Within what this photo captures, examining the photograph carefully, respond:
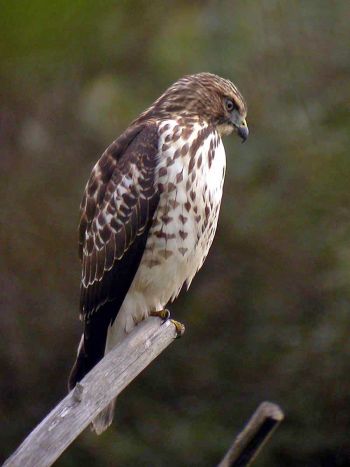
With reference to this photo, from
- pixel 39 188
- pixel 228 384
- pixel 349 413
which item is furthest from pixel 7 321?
pixel 349 413

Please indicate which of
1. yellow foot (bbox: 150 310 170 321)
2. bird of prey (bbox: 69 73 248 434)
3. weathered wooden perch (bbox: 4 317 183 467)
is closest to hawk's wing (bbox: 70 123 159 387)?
bird of prey (bbox: 69 73 248 434)

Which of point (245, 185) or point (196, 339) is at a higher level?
point (245, 185)

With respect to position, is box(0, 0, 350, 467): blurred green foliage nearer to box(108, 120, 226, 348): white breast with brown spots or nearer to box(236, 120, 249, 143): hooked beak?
box(236, 120, 249, 143): hooked beak

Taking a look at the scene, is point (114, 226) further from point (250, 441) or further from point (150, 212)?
point (250, 441)

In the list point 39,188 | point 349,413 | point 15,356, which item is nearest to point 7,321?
point 15,356

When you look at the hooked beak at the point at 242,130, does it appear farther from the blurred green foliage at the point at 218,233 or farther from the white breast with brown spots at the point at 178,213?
the blurred green foliage at the point at 218,233

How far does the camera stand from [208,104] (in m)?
4.22

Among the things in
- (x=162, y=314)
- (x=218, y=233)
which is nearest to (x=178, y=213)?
(x=162, y=314)

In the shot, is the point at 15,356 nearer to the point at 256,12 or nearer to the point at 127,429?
the point at 127,429

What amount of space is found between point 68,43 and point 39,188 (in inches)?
27.6

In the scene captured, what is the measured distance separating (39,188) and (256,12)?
4.32 ft

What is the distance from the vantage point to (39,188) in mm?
5871

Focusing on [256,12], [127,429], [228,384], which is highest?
[256,12]

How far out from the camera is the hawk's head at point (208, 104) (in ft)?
13.8
